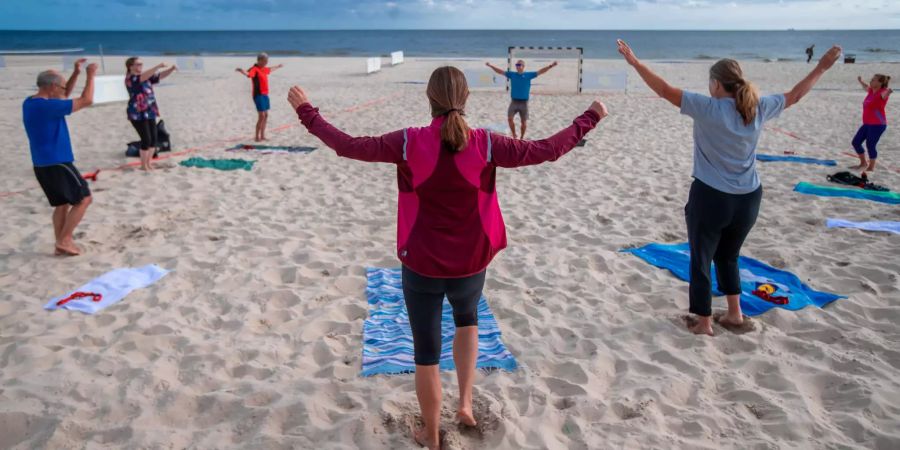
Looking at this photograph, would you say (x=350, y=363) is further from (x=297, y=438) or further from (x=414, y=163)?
(x=414, y=163)

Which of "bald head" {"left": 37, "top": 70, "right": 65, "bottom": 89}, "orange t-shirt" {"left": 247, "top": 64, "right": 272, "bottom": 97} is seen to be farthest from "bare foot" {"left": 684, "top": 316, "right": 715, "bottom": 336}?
"orange t-shirt" {"left": 247, "top": 64, "right": 272, "bottom": 97}

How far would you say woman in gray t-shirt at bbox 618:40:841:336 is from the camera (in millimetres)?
3279

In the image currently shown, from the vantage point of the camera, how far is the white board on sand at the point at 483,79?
19.9 metres

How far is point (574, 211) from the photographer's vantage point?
6.60 meters

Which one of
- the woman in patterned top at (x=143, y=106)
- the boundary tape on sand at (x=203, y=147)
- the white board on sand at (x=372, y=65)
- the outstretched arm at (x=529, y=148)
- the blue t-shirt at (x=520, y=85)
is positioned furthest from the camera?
the white board on sand at (x=372, y=65)

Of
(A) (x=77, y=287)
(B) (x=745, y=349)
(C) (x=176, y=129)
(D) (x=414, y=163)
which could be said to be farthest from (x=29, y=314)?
(C) (x=176, y=129)

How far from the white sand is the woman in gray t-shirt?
2.09 feet

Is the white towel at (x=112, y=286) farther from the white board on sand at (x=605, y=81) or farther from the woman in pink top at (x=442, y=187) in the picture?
the white board on sand at (x=605, y=81)

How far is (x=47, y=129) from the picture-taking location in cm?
498

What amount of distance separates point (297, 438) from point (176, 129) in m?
10.6

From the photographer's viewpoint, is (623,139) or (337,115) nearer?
(623,139)

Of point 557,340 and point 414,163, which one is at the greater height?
point 414,163

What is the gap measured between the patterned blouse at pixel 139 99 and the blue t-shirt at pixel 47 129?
3.18m

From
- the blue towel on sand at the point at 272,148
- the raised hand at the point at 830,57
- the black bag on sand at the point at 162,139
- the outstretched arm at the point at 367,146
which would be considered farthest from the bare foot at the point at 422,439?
the black bag on sand at the point at 162,139
